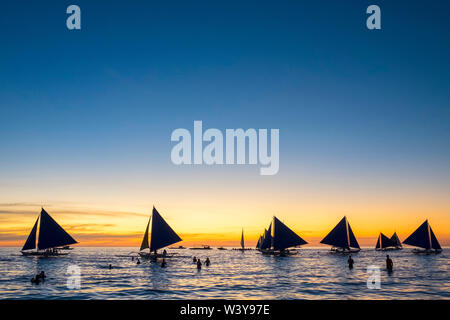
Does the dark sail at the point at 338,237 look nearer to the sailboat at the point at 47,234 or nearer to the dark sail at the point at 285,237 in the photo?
the dark sail at the point at 285,237

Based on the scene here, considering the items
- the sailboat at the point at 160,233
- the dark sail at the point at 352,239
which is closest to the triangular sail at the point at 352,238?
the dark sail at the point at 352,239

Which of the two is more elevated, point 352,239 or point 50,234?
point 50,234

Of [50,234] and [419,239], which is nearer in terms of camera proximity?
[50,234]

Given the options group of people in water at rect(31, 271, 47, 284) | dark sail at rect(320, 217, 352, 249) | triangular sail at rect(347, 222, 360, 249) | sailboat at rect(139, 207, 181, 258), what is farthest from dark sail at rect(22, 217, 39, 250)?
triangular sail at rect(347, 222, 360, 249)

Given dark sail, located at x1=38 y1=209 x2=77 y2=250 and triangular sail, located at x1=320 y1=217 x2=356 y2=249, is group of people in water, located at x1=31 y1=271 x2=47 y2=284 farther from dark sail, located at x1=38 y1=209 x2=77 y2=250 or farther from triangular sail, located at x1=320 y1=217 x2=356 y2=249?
triangular sail, located at x1=320 y1=217 x2=356 y2=249

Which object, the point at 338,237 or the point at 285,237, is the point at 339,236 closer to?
the point at 338,237

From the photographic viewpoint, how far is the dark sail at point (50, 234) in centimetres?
8150

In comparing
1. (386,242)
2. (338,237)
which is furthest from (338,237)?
(386,242)

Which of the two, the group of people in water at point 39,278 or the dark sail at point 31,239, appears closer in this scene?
the group of people in water at point 39,278

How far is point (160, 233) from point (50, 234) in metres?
28.7

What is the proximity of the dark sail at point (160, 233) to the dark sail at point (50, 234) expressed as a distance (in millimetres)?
24042

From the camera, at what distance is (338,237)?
331 feet
